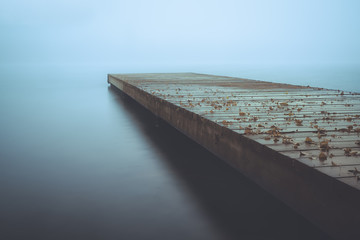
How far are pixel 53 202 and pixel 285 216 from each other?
57.4 inches

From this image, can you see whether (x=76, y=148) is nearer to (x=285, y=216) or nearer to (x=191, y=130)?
(x=191, y=130)

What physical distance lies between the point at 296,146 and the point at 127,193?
1.18 metres

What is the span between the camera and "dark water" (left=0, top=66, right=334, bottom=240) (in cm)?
194

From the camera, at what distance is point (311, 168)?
5.31 feet

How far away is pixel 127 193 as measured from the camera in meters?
2.46

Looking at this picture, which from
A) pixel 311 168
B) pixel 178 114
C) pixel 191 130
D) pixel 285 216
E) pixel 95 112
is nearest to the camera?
pixel 311 168

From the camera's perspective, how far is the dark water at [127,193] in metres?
1.94

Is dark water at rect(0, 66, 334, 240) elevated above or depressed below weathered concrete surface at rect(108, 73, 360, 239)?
below

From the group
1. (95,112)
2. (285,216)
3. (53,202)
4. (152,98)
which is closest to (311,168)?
(285,216)

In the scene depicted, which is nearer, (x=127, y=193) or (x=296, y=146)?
(x=296, y=146)

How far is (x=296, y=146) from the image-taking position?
2004 millimetres

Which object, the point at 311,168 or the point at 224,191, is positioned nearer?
the point at 311,168

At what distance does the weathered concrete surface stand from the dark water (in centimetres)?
25

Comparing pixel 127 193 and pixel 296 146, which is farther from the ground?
pixel 296 146
